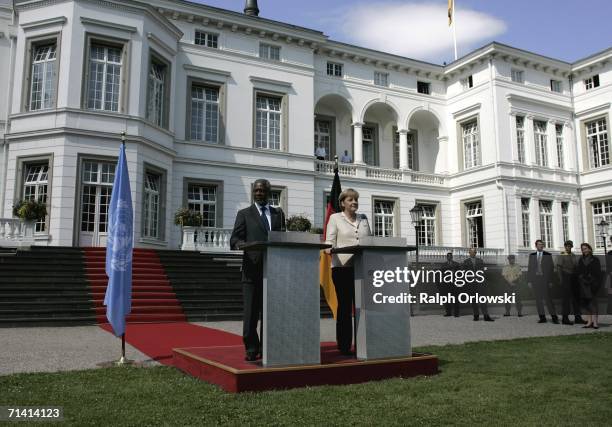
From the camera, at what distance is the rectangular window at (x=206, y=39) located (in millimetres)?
23688

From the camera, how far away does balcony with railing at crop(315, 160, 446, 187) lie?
2651 cm

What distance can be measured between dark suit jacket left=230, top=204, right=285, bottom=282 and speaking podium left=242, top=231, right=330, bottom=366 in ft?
1.31

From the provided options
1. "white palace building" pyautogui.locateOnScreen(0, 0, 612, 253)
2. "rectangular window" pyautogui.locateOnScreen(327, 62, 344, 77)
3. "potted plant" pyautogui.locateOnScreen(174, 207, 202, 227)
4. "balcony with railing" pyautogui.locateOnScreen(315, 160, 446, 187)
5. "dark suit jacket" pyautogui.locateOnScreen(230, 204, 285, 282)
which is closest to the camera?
"dark suit jacket" pyautogui.locateOnScreen(230, 204, 285, 282)

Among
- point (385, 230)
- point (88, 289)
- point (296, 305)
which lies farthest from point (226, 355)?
point (385, 230)

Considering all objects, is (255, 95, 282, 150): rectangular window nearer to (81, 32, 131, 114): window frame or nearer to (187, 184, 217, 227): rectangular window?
(187, 184, 217, 227): rectangular window

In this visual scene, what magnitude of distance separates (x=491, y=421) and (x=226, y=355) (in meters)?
3.26

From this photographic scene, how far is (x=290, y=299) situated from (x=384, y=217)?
22.8 meters

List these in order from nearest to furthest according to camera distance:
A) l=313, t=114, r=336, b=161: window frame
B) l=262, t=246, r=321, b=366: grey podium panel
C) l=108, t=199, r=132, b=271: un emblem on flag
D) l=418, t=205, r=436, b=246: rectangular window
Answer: l=262, t=246, r=321, b=366: grey podium panel < l=108, t=199, r=132, b=271: un emblem on flag < l=313, t=114, r=336, b=161: window frame < l=418, t=205, r=436, b=246: rectangular window

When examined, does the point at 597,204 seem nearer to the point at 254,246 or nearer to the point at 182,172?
the point at 182,172

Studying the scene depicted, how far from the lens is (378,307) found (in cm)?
589

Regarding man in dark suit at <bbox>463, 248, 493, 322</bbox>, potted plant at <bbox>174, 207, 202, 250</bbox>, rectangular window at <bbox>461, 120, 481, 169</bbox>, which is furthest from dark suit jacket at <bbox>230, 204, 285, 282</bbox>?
rectangular window at <bbox>461, 120, 481, 169</bbox>

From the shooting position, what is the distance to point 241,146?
78.3 feet

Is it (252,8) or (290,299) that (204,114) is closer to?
(252,8)

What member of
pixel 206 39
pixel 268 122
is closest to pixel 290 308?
pixel 268 122
